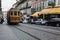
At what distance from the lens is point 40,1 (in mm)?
74938

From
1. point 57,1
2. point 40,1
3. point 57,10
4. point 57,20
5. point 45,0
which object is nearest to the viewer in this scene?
point 57,20

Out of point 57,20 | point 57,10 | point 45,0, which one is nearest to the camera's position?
point 57,20

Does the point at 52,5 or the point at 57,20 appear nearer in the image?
the point at 57,20

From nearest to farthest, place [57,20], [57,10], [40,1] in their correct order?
[57,20], [57,10], [40,1]

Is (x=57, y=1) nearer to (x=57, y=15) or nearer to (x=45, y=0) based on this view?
(x=57, y=15)

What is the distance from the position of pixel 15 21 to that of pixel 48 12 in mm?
7511

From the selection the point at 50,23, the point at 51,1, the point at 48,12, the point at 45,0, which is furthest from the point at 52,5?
the point at 50,23

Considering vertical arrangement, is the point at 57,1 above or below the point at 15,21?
above

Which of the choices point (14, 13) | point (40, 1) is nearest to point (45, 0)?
point (40, 1)

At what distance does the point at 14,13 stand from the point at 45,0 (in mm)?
15717

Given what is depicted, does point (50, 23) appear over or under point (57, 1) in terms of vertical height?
under

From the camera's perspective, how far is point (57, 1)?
58.8m

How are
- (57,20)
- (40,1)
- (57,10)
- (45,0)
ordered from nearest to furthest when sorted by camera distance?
(57,20), (57,10), (45,0), (40,1)

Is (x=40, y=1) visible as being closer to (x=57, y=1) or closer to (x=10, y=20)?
(x=57, y=1)
